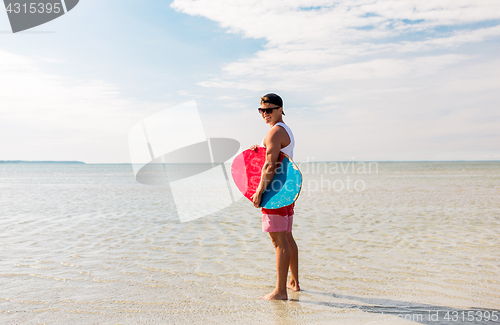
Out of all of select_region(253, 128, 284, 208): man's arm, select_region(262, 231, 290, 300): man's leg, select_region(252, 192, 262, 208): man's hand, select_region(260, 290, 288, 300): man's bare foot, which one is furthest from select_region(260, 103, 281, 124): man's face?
select_region(260, 290, 288, 300): man's bare foot

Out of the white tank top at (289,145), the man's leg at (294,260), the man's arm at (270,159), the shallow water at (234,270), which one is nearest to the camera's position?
the shallow water at (234,270)

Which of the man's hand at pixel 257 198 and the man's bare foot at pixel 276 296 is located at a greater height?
the man's hand at pixel 257 198

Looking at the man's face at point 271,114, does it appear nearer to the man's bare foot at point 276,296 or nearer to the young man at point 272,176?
the young man at point 272,176

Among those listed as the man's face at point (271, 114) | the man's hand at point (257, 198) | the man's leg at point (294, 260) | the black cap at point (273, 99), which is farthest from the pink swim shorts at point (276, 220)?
the black cap at point (273, 99)

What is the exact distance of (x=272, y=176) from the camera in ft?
11.2

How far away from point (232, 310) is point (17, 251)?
3974mm

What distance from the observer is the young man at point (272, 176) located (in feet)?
11.0

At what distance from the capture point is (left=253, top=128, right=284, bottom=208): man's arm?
10.9ft

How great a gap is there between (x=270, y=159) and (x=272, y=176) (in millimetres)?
186

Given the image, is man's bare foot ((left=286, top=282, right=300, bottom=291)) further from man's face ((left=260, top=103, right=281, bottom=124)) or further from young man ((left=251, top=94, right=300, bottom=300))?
man's face ((left=260, top=103, right=281, bottom=124))

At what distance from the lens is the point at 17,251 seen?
17.1 feet

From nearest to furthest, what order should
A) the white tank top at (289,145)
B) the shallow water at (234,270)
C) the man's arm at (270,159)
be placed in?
the shallow water at (234,270)
the man's arm at (270,159)
the white tank top at (289,145)

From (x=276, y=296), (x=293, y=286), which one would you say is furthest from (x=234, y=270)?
(x=276, y=296)

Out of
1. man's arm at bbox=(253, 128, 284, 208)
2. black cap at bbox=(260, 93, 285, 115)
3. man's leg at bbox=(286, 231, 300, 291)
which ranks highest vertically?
black cap at bbox=(260, 93, 285, 115)
